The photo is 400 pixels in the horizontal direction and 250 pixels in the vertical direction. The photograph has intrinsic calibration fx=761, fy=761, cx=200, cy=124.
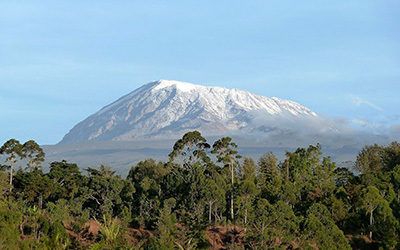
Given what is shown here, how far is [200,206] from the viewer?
204 feet

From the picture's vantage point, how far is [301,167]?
79.0 metres

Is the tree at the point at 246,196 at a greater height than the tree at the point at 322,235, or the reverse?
the tree at the point at 246,196

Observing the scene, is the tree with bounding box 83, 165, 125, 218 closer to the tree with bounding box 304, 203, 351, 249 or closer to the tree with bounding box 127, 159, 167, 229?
the tree with bounding box 127, 159, 167, 229

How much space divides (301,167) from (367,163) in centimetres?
1354

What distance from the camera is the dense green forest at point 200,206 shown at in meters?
50.2

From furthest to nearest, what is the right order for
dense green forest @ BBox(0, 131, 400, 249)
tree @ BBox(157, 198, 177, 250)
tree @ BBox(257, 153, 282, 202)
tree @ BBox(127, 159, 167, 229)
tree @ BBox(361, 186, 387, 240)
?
tree @ BBox(257, 153, 282, 202) < tree @ BBox(127, 159, 167, 229) < tree @ BBox(361, 186, 387, 240) < dense green forest @ BBox(0, 131, 400, 249) < tree @ BBox(157, 198, 177, 250)

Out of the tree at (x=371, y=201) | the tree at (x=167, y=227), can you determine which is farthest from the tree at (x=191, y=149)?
the tree at (x=371, y=201)

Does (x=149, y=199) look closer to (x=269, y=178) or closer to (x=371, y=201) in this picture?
(x=269, y=178)

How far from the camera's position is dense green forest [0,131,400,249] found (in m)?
50.2

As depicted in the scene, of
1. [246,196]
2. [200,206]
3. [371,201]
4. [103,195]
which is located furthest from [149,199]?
[371,201]

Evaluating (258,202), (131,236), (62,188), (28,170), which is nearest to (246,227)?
(258,202)

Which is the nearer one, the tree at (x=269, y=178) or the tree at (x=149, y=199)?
the tree at (x=149, y=199)

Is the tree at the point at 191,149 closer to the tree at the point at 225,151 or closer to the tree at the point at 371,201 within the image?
the tree at the point at 225,151

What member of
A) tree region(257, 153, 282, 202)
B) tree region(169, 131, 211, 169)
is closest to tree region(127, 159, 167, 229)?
tree region(169, 131, 211, 169)
